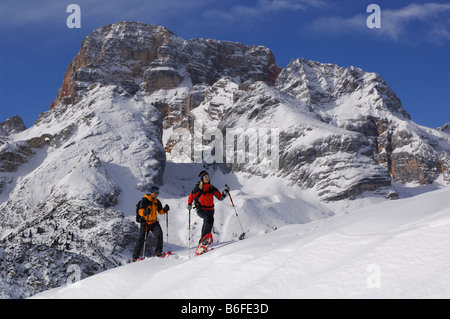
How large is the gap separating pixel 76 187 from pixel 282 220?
48.6m

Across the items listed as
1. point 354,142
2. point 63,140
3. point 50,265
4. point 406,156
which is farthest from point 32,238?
point 406,156

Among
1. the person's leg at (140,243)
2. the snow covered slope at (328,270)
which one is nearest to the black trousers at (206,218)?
the person's leg at (140,243)

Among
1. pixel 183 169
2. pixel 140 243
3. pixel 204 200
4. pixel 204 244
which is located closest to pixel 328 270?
pixel 204 244

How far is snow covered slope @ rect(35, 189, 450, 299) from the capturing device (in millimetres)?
6961

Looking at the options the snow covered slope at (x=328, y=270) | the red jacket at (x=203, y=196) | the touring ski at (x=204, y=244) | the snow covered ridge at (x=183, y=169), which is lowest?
the snow covered slope at (x=328, y=270)

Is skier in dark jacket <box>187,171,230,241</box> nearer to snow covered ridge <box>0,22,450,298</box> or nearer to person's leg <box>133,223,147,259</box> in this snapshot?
person's leg <box>133,223,147,259</box>

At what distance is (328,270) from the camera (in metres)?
7.75

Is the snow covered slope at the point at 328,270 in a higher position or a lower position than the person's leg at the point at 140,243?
lower

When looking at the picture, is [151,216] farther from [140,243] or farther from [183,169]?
[183,169]

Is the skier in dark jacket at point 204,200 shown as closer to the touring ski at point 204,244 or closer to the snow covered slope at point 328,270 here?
the touring ski at point 204,244

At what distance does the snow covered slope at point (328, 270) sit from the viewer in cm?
696

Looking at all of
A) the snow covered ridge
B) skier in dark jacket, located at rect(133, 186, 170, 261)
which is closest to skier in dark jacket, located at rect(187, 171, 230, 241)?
skier in dark jacket, located at rect(133, 186, 170, 261)

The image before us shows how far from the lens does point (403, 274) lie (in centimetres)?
702

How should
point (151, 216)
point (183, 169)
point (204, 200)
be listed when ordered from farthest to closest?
point (183, 169) → point (151, 216) → point (204, 200)
